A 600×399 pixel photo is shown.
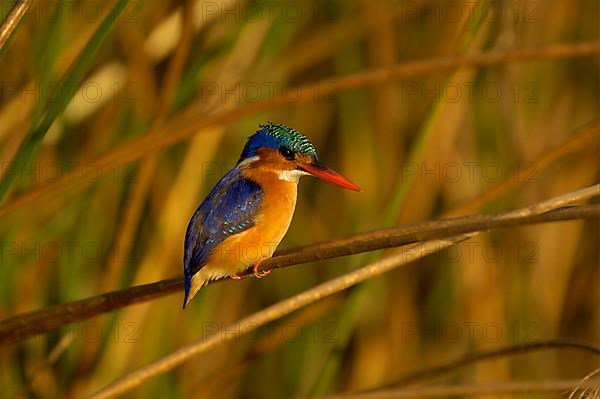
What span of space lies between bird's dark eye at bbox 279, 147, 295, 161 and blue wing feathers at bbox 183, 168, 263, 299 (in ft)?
0.35

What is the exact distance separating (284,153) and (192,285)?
1.58 ft

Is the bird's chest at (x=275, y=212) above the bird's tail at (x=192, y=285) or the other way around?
above

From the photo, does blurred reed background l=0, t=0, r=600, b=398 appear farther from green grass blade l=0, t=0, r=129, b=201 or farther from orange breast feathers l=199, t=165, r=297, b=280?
green grass blade l=0, t=0, r=129, b=201

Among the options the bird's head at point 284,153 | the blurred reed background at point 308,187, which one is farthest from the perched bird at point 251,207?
the blurred reed background at point 308,187

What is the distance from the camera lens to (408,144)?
3.20m

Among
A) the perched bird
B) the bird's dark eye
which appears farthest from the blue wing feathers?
the bird's dark eye

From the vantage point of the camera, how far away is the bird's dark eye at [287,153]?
7.36ft

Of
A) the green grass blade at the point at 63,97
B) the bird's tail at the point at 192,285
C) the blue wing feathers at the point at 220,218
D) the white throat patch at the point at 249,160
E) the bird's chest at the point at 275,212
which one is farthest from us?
the white throat patch at the point at 249,160

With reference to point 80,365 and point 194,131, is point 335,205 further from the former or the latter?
point 194,131

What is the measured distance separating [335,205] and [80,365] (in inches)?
48.3

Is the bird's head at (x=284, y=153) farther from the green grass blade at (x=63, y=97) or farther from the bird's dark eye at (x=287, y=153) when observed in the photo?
the green grass blade at (x=63, y=97)

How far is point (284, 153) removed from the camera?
2.26 metres

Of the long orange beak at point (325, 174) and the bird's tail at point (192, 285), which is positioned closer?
the bird's tail at point (192, 285)

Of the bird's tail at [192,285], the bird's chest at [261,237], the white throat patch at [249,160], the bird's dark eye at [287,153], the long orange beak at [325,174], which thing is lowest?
the bird's tail at [192,285]
